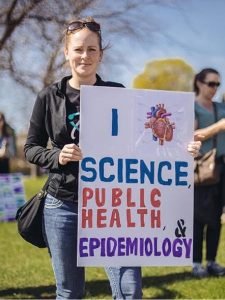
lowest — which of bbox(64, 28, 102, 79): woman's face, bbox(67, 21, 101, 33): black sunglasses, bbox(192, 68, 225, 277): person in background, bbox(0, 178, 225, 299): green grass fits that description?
bbox(0, 178, 225, 299): green grass

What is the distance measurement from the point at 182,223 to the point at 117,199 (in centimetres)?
35

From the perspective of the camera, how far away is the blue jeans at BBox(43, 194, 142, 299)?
260cm

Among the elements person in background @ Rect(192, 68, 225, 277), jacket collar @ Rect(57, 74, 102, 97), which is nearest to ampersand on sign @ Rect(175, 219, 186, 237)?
jacket collar @ Rect(57, 74, 102, 97)

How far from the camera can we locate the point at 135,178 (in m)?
2.74

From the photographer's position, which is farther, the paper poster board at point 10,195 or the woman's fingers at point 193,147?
the paper poster board at point 10,195

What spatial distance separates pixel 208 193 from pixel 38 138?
2950mm

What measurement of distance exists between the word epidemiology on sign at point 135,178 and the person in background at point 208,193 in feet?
7.45

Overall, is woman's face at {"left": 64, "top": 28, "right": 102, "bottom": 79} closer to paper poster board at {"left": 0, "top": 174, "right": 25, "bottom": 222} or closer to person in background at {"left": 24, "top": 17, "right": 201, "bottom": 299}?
person in background at {"left": 24, "top": 17, "right": 201, "bottom": 299}

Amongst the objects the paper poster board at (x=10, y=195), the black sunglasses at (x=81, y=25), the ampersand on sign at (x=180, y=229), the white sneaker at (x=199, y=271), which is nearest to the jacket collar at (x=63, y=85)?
the black sunglasses at (x=81, y=25)

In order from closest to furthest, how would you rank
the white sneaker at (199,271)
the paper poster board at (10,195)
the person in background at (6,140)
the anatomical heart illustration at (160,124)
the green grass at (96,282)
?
the anatomical heart illustration at (160,124) < the green grass at (96,282) < the white sneaker at (199,271) < the person in background at (6,140) < the paper poster board at (10,195)

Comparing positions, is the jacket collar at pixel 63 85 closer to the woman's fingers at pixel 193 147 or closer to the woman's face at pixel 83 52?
the woman's face at pixel 83 52

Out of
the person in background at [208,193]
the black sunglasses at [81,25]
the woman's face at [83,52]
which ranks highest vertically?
the black sunglasses at [81,25]

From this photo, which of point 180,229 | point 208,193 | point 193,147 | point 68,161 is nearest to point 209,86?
point 208,193

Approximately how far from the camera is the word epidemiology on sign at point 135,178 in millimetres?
2660
